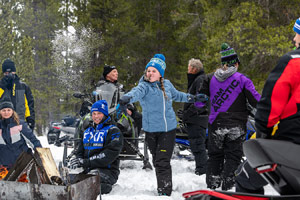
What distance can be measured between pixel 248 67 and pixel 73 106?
15697 mm

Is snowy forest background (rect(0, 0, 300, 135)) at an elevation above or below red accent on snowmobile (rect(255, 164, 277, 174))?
above

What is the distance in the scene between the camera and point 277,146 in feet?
7.21

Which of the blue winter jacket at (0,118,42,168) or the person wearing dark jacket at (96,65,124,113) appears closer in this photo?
the blue winter jacket at (0,118,42,168)

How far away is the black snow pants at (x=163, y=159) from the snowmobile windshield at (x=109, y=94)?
165 centimetres

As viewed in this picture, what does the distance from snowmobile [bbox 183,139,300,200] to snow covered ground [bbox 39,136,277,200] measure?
2.33m

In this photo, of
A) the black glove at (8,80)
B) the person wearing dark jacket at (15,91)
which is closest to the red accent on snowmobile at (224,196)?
the person wearing dark jacket at (15,91)

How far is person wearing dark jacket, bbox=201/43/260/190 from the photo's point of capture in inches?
187

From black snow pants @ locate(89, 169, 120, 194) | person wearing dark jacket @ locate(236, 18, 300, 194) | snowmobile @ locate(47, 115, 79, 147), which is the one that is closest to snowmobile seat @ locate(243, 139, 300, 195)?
person wearing dark jacket @ locate(236, 18, 300, 194)

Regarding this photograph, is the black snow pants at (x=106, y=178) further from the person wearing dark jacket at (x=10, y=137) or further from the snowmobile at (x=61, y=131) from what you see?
the snowmobile at (x=61, y=131)

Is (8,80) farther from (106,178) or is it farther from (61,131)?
(61,131)

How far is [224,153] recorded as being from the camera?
4973 millimetres

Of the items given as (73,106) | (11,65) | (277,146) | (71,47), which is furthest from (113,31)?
(277,146)

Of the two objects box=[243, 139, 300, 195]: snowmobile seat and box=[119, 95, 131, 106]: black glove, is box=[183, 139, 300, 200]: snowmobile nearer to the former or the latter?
box=[243, 139, 300, 195]: snowmobile seat

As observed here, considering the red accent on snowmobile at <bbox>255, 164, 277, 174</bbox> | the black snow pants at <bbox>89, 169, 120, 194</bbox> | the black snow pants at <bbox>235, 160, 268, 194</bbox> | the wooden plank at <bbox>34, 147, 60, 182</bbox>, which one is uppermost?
the red accent on snowmobile at <bbox>255, 164, 277, 174</bbox>
